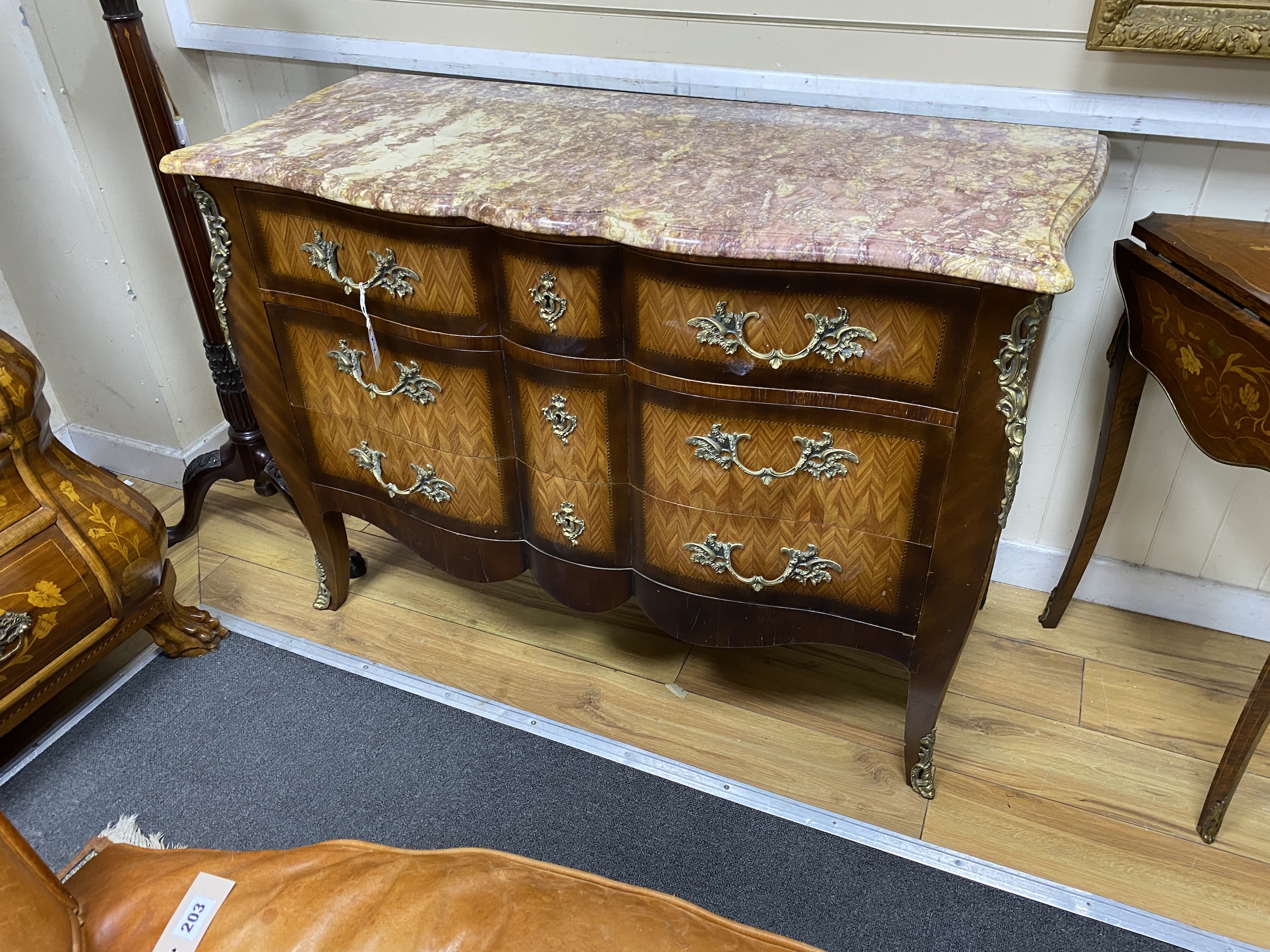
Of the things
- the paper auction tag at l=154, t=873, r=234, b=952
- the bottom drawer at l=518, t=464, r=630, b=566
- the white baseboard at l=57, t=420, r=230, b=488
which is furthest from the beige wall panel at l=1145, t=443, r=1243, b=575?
the white baseboard at l=57, t=420, r=230, b=488

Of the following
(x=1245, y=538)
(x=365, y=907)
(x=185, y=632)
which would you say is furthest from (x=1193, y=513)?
(x=185, y=632)

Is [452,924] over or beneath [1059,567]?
over

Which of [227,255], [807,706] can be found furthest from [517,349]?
[807,706]

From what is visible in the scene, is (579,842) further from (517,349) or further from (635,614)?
(517,349)

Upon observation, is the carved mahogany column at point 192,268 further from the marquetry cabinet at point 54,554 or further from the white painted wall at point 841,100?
the marquetry cabinet at point 54,554

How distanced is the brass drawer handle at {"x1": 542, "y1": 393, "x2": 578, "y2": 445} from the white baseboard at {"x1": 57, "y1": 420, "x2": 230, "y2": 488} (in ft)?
3.95

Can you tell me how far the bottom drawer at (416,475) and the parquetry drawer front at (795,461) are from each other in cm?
27

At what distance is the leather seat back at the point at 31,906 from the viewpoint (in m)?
0.62

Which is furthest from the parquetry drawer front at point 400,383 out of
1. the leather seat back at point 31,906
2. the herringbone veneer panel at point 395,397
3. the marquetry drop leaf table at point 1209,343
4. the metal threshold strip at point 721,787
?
the marquetry drop leaf table at point 1209,343

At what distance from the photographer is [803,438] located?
3.64 feet

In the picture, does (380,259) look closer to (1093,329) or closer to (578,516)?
(578,516)

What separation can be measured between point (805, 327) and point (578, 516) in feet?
1.46

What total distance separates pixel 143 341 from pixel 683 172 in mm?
1336

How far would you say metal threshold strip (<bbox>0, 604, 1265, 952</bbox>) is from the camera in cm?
123
